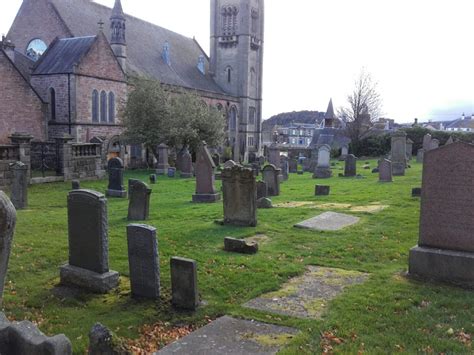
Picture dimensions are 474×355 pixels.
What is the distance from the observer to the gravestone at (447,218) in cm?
673

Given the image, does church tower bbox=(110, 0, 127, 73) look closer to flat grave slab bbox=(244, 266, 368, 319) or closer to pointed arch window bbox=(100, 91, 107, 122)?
pointed arch window bbox=(100, 91, 107, 122)

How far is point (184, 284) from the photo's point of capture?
19.2 feet

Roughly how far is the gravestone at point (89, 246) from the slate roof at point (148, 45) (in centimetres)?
3217

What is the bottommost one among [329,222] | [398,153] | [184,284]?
[329,222]

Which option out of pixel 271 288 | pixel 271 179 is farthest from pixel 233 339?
pixel 271 179

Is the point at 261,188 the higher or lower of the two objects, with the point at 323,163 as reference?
lower

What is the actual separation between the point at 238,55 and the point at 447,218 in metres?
50.3

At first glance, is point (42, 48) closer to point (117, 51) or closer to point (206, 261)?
point (117, 51)

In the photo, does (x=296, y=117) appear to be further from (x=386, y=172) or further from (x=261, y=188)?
(x=261, y=188)

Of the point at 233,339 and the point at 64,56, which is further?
the point at 64,56

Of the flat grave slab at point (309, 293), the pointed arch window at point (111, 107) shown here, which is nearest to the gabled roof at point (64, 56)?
the pointed arch window at point (111, 107)

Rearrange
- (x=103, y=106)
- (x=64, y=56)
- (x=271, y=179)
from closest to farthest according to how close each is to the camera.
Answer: (x=271, y=179) < (x=64, y=56) < (x=103, y=106)

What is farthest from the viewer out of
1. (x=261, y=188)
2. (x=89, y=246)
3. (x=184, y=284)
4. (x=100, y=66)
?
(x=100, y=66)

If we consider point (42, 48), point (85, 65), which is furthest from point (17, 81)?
point (42, 48)
